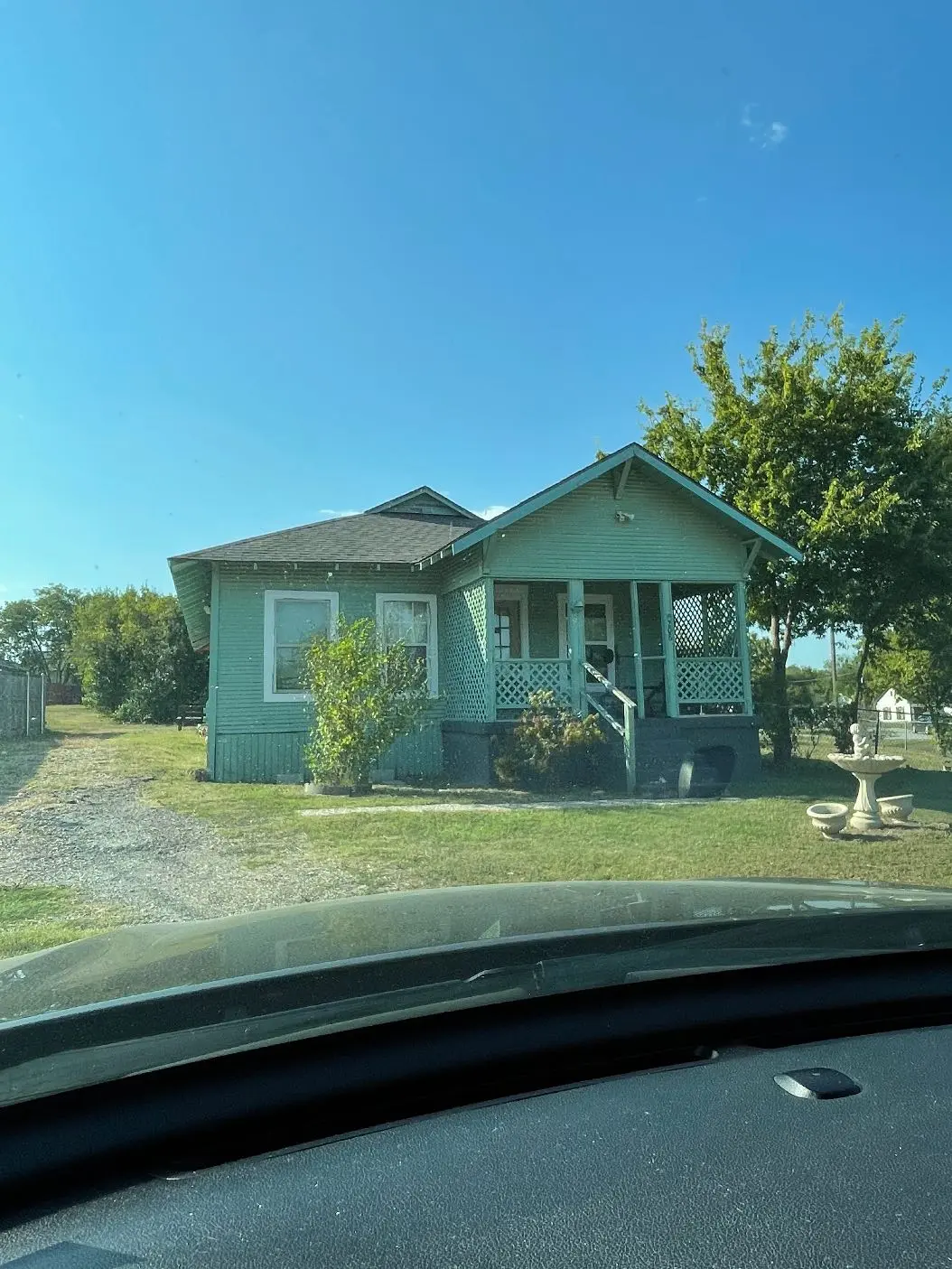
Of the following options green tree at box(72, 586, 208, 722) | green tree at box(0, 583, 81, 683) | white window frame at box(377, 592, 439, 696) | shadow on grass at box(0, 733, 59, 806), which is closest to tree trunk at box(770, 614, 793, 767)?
white window frame at box(377, 592, 439, 696)

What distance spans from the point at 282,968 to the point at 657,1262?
1.07 metres

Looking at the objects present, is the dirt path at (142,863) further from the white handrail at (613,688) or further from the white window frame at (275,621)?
the white handrail at (613,688)

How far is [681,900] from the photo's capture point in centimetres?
316

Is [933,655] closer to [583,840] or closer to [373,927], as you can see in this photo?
[583,840]

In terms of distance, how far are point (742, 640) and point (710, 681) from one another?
935 millimetres

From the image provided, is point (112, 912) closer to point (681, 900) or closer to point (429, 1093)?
point (681, 900)

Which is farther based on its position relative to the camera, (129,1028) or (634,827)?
(634,827)

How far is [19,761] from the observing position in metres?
16.9

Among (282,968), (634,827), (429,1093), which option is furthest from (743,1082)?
(634,827)

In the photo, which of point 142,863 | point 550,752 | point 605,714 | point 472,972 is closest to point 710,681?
point 605,714

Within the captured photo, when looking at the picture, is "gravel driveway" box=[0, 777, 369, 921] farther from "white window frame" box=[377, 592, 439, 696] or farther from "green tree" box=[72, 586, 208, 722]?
"green tree" box=[72, 586, 208, 722]

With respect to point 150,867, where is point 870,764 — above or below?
above

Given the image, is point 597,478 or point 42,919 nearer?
point 42,919

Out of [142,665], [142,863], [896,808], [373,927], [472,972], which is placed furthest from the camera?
[142,665]
